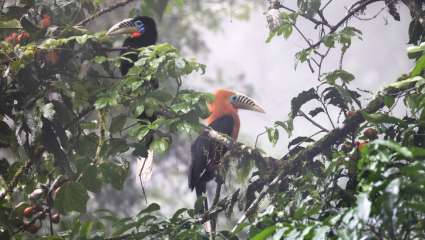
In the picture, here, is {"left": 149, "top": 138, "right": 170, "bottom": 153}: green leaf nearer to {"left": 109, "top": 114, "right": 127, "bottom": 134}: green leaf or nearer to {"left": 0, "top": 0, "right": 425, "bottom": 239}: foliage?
{"left": 0, "top": 0, "right": 425, "bottom": 239}: foliage

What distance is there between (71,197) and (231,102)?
2660 millimetres

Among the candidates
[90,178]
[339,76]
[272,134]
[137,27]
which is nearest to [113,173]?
[90,178]

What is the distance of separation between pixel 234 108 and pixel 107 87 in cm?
239

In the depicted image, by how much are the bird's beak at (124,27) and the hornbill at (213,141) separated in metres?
0.69

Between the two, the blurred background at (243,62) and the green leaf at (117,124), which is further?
the blurred background at (243,62)

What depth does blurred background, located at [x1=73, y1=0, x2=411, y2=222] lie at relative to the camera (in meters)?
9.66

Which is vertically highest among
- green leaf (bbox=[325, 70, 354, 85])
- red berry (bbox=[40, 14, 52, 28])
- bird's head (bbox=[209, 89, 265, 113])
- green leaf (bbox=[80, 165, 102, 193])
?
bird's head (bbox=[209, 89, 265, 113])

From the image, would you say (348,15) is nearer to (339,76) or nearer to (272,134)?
(339,76)

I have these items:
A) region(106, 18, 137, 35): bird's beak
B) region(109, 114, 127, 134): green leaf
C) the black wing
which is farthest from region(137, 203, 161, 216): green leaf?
region(106, 18, 137, 35): bird's beak

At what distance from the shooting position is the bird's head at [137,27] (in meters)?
4.21

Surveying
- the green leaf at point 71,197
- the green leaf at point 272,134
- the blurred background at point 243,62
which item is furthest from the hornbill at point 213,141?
the green leaf at point 71,197

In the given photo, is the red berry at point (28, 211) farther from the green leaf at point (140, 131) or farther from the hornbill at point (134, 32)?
the hornbill at point (134, 32)

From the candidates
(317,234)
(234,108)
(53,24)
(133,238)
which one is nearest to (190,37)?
(234,108)

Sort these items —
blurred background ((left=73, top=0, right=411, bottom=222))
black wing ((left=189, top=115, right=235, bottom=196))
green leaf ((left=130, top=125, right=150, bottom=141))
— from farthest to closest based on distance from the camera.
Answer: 1. blurred background ((left=73, top=0, right=411, bottom=222))
2. black wing ((left=189, top=115, right=235, bottom=196))
3. green leaf ((left=130, top=125, right=150, bottom=141))
